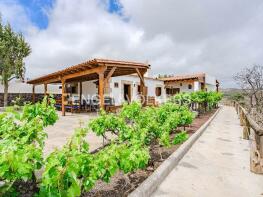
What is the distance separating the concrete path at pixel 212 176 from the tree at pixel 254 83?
468 cm

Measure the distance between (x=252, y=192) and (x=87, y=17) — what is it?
46.0ft

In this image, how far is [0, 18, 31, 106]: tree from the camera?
22.9 metres

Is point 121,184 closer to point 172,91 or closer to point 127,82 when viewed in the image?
point 127,82

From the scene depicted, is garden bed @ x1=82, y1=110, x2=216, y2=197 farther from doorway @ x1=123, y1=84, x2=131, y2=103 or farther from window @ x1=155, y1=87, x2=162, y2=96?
window @ x1=155, y1=87, x2=162, y2=96

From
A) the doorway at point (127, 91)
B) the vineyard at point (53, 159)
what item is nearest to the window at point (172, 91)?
the doorway at point (127, 91)

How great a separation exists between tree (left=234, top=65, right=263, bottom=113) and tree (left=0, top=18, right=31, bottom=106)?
69.1 ft

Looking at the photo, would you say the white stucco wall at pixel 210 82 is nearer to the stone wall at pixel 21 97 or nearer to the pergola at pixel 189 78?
the pergola at pixel 189 78

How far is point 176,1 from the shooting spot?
41.0ft

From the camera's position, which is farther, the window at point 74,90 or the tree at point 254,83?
the window at point 74,90

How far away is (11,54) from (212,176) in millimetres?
24365

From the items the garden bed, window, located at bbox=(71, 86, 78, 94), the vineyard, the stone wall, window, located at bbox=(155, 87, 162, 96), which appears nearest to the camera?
the vineyard

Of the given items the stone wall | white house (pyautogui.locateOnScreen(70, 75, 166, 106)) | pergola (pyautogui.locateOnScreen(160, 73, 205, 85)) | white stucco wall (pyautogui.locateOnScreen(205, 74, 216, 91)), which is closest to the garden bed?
white house (pyautogui.locateOnScreen(70, 75, 166, 106))

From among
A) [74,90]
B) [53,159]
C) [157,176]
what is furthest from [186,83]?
[53,159]

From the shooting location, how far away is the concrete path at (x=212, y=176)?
375 centimetres
